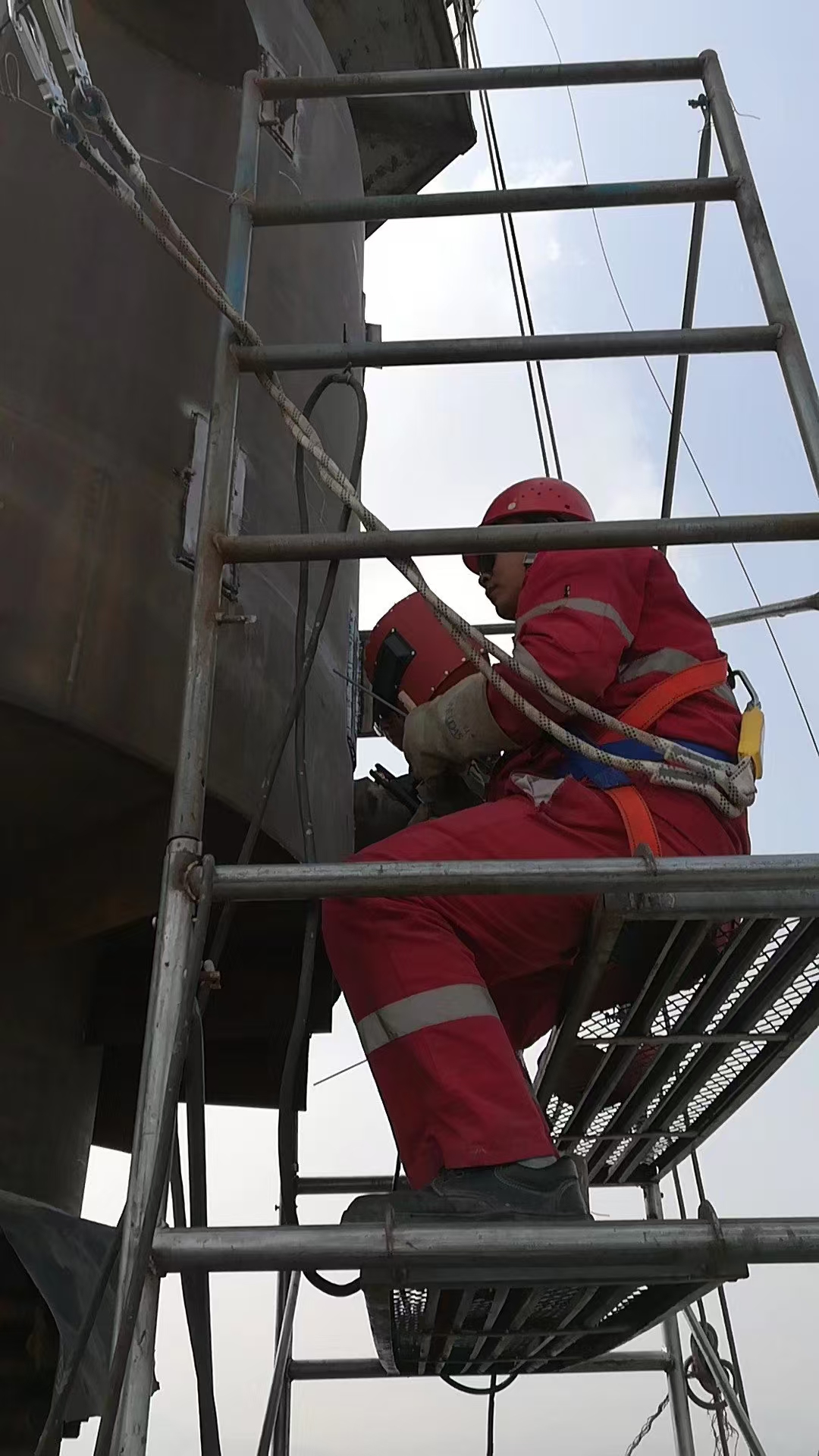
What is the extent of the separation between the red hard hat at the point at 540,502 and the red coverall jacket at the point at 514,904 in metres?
0.30

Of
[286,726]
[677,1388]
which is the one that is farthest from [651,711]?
[677,1388]

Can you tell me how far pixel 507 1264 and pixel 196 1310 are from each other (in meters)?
0.58

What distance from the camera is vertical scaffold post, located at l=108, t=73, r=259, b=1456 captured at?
5.64 feet

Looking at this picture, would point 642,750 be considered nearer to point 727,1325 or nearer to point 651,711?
point 651,711

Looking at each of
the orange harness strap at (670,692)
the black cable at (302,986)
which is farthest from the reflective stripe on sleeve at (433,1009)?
the orange harness strap at (670,692)

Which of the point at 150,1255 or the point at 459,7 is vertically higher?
the point at 459,7

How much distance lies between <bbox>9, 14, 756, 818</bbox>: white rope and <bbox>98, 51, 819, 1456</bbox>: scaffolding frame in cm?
15

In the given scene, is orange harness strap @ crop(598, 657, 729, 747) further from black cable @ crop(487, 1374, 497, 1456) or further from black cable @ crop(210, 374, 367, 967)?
Result: black cable @ crop(487, 1374, 497, 1456)

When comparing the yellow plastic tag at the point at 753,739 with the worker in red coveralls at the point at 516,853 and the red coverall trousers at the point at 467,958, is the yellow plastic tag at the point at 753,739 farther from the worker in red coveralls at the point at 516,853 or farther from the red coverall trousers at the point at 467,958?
the red coverall trousers at the point at 467,958

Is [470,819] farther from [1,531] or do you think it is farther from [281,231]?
[281,231]

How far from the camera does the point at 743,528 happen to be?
2381 mm

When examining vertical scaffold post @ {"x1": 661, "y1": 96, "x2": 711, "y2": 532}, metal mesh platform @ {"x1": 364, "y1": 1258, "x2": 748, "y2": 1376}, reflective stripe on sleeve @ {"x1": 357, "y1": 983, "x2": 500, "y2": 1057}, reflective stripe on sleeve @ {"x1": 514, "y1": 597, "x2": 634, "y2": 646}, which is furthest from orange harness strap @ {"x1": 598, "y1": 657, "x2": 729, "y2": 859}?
vertical scaffold post @ {"x1": 661, "y1": 96, "x2": 711, "y2": 532}

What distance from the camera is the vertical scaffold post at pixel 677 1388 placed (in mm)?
4531

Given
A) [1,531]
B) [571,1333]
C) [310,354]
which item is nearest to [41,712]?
[1,531]
